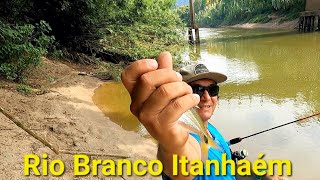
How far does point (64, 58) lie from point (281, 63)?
9.91m

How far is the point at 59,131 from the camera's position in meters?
6.08

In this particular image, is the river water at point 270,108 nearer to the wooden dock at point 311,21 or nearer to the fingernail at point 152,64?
the fingernail at point 152,64

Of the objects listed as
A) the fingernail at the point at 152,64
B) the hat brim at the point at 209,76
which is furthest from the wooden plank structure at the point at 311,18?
the fingernail at the point at 152,64

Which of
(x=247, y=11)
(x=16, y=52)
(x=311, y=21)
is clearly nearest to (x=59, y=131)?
(x=16, y=52)

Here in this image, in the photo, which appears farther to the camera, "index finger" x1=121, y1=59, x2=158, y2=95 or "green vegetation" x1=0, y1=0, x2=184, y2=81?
"green vegetation" x1=0, y1=0, x2=184, y2=81

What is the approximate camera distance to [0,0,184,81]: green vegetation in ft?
37.8

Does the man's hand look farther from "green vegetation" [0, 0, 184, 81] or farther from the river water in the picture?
→ "green vegetation" [0, 0, 184, 81]

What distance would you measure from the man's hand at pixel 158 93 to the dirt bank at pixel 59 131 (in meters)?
3.57

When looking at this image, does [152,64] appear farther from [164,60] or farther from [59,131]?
[59,131]

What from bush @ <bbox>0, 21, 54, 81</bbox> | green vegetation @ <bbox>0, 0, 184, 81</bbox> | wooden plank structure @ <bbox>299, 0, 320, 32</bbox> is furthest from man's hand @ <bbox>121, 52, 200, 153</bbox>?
wooden plank structure @ <bbox>299, 0, 320, 32</bbox>

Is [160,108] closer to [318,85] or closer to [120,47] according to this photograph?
[318,85]

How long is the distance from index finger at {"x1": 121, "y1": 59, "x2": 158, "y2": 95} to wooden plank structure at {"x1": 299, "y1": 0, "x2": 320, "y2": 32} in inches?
1362

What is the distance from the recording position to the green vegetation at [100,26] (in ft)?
37.8

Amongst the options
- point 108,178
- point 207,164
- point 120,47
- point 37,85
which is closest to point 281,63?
point 120,47
